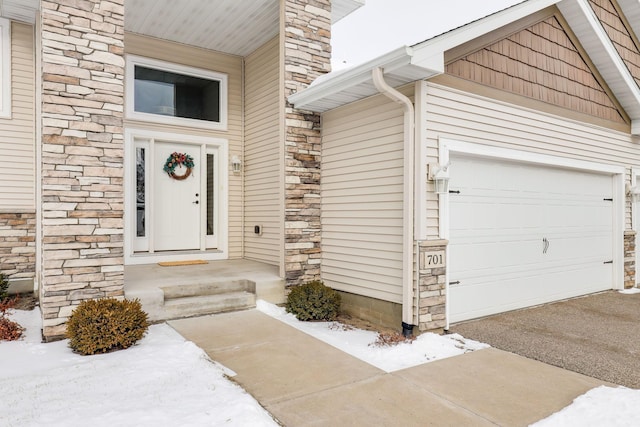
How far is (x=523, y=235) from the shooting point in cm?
542

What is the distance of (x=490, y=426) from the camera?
98.7 inches

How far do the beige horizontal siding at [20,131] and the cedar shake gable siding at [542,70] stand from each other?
592cm

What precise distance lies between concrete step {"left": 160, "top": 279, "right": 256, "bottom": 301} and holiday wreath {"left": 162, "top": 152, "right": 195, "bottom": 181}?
2545 mm

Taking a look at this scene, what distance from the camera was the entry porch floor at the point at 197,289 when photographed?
15.1 feet

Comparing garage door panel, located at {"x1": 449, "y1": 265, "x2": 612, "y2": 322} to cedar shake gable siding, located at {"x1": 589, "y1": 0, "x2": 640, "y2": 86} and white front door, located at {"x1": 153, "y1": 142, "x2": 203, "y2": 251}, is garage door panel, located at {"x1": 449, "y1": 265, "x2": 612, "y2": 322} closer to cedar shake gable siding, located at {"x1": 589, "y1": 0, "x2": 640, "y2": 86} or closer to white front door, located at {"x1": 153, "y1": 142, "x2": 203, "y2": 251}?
cedar shake gable siding, located at {"x1": 589, "y1": 0, "x2": 640, "y2": 86}

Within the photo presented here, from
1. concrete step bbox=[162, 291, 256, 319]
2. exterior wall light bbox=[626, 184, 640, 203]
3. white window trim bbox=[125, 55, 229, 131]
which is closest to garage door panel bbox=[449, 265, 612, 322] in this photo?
exterior wall light bbox=[626, 184, 640, 203]

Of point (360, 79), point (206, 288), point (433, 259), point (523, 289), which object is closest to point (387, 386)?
point (433, 259)

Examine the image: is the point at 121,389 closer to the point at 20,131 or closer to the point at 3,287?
the point at 3,287

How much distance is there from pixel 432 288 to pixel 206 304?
2530 mm

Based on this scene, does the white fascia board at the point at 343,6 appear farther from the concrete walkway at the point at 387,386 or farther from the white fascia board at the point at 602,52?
the concrete walkway at the point at 387,386

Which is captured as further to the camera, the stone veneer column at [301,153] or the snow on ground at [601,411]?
the stone veneer column at [301,153]

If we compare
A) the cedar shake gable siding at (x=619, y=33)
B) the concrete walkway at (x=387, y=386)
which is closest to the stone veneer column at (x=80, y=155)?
the concrete walkway at (x=387, y=386)

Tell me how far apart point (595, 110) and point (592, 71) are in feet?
1.88

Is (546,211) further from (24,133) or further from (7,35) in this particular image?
(7,35)
